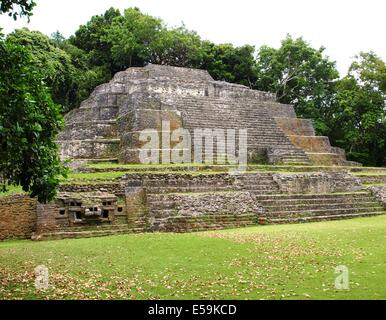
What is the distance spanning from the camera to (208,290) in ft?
19.9

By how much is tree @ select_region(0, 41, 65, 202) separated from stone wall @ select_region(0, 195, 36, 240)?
5.03 m

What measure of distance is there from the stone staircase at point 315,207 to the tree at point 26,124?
8000 millimetres

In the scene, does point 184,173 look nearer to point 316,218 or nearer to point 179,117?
point 316,218

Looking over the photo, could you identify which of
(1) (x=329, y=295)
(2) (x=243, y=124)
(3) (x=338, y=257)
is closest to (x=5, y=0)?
(1) (x=329, y=295)

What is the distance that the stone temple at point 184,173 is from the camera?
1263cm

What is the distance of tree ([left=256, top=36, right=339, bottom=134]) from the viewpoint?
31.4 meters

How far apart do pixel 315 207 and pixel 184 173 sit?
15.0 feet

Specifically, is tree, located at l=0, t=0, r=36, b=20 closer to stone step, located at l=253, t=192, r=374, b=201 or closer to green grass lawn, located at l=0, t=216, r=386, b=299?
green grass lawn, located at l=0, t=216, r=386, b=299

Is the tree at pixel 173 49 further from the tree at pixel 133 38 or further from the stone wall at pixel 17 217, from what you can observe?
the stone wall at pixel 17 217

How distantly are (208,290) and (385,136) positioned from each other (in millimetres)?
26944

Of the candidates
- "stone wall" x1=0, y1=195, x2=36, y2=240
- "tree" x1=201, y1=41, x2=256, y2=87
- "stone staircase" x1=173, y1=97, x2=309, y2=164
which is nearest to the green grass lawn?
"stone wall" x1=0, y1=195, x2=36, y2=240

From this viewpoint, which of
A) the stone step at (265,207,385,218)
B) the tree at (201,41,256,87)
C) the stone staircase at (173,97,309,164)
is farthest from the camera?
the tree at (201,41,256,87)

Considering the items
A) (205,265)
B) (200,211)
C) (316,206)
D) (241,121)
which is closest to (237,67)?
(241,121)
